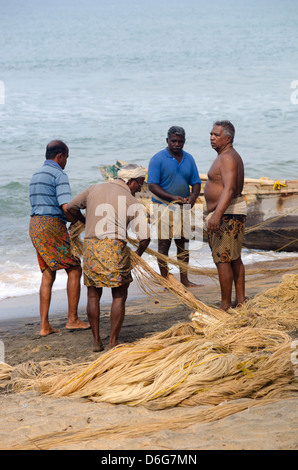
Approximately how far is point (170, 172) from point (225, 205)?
160 centimetres

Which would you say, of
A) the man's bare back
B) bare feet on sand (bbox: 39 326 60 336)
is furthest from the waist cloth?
bare feet on sand (bbox: 39 326 60 336)

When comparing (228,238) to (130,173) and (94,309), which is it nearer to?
(130,173)

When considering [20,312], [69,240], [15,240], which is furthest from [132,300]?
[15,240]

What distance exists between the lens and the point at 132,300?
7277mm

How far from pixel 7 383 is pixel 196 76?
3444 centimetres

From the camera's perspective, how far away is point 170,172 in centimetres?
695

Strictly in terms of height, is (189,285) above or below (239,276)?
below

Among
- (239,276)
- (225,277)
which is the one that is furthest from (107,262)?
(239,276)

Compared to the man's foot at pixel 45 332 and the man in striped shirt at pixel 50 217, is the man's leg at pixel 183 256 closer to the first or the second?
the man in striped shirt at pixel 50 217

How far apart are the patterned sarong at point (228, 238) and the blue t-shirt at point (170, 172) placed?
56.9 inches

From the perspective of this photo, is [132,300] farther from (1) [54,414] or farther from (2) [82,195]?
(1) [54,414]

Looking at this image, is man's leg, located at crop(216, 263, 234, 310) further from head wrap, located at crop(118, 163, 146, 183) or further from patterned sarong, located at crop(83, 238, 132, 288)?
head wrap, located at crop(118, 163, 146, 183)

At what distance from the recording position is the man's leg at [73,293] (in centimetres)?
565

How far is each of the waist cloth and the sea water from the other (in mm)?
1012
